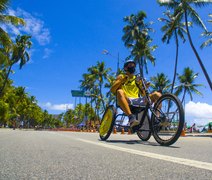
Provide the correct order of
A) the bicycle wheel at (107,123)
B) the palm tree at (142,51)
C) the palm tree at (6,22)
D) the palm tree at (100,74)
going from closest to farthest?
the bicycle wheel at (107,123)
the palm tree at (6,22)
the palm tree at (142,51)
the palm tree at (100,74)

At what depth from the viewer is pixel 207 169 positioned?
2.58 m

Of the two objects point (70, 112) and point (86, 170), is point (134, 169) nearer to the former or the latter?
point (86, 170)

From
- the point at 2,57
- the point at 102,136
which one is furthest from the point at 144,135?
the point at 2,57

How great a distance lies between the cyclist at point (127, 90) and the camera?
241 inches

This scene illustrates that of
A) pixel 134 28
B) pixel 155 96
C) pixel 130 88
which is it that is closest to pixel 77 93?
pixel 134 28

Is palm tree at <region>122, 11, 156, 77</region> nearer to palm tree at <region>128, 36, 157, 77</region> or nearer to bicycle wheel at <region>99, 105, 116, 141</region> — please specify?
palm tree at <region>128, 36, 157, 77</region>

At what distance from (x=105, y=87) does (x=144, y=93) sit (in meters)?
61.5

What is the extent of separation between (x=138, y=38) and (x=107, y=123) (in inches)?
1663

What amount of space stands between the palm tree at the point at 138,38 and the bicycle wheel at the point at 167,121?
41.5 metres

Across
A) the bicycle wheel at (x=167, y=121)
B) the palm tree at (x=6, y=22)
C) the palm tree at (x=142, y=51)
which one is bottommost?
the bicycle wheel at (x=167, y=121)

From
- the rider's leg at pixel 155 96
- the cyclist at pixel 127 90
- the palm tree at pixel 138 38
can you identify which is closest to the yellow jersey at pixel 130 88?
the cyclist at pixel 127 90

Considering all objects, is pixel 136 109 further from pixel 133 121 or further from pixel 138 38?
pixel 138 38

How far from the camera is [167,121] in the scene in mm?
5547

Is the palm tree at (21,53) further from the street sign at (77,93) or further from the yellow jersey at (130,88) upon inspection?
the yellow jersey at (130,88)
